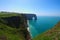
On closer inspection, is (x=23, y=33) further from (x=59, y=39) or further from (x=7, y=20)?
(x=59, y=39)

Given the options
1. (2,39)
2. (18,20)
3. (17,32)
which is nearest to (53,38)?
(2,39)

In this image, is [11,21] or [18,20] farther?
[18,20]

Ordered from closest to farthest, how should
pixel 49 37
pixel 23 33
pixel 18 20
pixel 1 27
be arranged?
1. pixel 49 37
2. pixel 1 27
3. pixel 23 33
4. pixel 18 20

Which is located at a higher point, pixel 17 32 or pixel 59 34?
pixel 59 34

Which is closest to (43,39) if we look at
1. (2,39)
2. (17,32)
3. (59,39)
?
(59,39)

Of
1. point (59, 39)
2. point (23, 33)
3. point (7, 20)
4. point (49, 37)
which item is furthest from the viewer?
point (7, 20)

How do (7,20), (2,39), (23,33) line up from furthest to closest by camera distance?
(7,20) → (23,33) → (2,39)

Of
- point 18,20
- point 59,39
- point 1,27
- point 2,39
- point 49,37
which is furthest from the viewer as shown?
point 18,20

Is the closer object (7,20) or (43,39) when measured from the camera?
(43,39)

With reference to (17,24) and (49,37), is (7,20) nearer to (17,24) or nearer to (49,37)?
(17,24)
